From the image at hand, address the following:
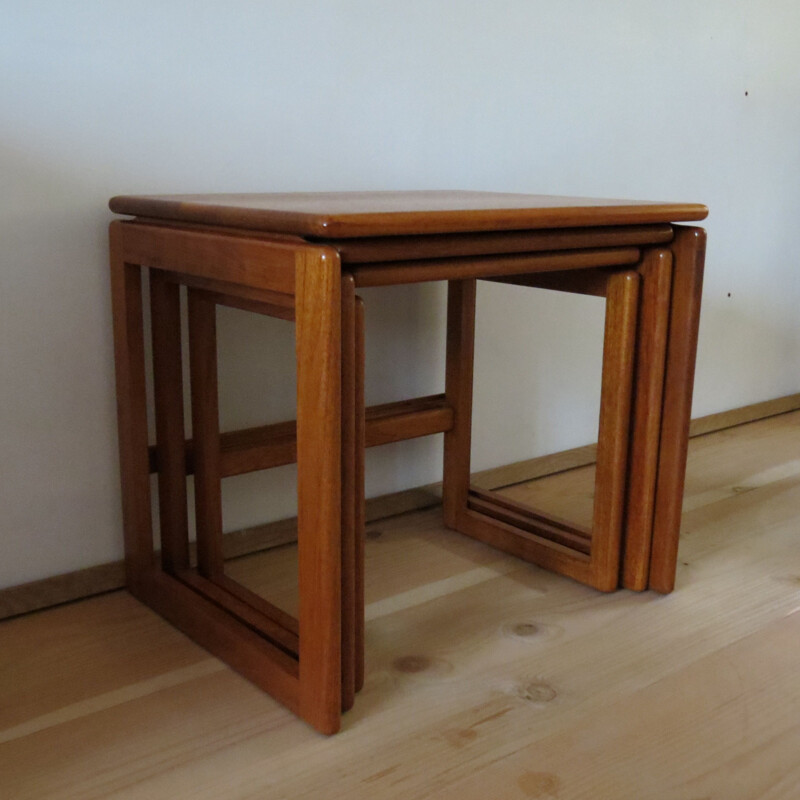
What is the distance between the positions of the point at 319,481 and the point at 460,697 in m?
0.26

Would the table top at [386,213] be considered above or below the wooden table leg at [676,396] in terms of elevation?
above

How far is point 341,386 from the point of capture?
0.76 meters

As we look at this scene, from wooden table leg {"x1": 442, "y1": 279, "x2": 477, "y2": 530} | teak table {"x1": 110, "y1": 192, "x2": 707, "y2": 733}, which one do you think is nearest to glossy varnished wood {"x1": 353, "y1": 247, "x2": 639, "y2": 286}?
teak table {"x1": 110, "y1": 192, "x2": 707, "y2": 733}

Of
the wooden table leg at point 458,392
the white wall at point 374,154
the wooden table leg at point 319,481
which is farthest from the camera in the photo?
the wooden table leg at point 458,392

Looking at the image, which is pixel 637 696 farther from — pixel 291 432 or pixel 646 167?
pixel 646 167

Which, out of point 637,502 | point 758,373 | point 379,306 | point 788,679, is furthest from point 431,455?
point 758,373

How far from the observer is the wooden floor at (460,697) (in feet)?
2.44

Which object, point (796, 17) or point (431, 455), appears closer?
point (431, 455)

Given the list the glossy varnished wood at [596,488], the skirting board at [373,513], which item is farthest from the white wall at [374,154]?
the glossy varnished wood at [596,488]

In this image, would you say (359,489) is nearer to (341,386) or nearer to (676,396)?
(341,386)

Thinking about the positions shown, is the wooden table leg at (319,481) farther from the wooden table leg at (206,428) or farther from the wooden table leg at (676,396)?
the wooden table leg at (676,396)

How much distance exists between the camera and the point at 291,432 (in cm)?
112

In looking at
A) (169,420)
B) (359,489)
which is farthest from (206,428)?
(359,489)

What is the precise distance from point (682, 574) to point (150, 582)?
2.06ft
